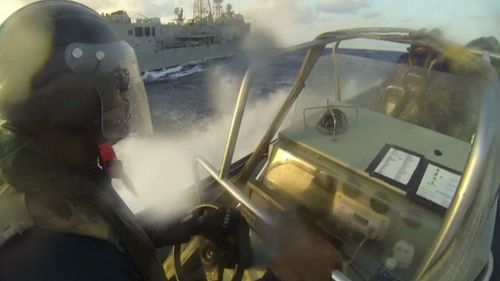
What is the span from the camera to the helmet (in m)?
1.52

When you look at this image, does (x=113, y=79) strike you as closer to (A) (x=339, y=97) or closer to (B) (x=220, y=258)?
(B) (x=220, y=258)

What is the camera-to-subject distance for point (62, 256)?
4.22 ft

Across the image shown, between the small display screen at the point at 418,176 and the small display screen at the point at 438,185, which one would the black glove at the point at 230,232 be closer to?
the small display screen at the point at 418,176

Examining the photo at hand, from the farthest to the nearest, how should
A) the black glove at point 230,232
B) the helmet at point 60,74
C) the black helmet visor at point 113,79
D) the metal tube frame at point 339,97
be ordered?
the black glove at point 230,232
the black helmet visor at point 113,79
the helmet at point 60,74
the metal tube frame at point 339,97

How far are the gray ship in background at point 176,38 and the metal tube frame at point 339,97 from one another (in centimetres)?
3602

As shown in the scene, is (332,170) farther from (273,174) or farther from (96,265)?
(96,265)

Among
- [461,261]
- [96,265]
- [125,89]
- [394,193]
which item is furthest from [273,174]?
[96,265]

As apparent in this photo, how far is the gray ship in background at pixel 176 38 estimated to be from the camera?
142 ft

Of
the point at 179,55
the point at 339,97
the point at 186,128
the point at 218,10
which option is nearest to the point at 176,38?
the point at 179,55

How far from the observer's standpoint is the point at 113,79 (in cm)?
185

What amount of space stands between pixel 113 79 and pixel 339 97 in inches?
94.3

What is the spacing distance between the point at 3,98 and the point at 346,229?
1954 millimetres

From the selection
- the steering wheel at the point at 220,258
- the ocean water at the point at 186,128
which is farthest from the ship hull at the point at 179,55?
the steering wheel at the point at 220,258

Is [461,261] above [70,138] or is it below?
below
